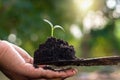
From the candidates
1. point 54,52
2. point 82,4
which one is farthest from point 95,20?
point 54,52

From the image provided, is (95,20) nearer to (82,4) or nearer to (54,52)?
(82,4)

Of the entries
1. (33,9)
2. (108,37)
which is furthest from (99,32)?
(33,9)

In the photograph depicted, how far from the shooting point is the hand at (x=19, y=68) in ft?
3.38

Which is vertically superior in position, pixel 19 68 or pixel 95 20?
pixel 95 20

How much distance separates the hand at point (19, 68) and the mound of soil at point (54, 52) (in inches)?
1.1

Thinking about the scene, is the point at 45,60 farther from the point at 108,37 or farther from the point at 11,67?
the point at 108,37

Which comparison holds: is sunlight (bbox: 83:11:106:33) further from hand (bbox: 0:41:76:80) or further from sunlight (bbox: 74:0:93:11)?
hand (bbox: 0:41:76:80)

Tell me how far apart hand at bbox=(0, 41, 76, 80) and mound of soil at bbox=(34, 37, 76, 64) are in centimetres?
3

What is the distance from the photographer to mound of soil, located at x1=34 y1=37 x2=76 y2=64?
1.06 meters

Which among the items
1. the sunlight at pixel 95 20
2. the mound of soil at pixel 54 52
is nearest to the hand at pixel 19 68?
the mound of soil at pixel 54 52

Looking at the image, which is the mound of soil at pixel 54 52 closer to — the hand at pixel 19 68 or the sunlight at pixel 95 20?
the hand at pixel 19 68

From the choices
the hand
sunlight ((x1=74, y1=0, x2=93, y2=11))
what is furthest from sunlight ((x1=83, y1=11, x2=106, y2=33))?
the hand

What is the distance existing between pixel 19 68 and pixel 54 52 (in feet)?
0.28

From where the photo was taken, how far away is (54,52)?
3.50 feet
